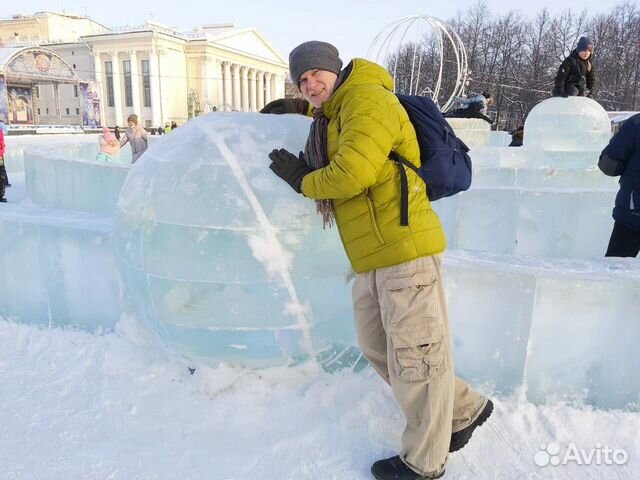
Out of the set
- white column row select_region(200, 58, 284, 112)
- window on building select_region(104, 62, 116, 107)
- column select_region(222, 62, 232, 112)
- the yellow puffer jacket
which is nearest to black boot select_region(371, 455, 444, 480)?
the yellow puffer jacket

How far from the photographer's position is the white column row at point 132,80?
59250 millimetres

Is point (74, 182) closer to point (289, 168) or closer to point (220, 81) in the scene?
point (289, 168)

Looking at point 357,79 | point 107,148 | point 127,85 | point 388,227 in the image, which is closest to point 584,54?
point 357,79

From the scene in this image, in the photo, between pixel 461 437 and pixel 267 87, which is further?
pixel 267 87

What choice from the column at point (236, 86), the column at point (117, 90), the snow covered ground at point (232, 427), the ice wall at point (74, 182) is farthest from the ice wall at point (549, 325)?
the column at point (236, 86)

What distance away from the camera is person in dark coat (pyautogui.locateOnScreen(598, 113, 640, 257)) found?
330 centimetres

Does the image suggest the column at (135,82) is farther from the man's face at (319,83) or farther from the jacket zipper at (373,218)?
the jacket zipper at (373,218)

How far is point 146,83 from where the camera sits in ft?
200

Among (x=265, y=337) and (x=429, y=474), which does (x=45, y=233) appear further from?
(x=429, y=474)

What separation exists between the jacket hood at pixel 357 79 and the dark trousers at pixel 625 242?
2.40 m

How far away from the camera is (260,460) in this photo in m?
2.23

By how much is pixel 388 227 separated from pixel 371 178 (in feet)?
0.72

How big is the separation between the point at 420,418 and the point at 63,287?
2.51 meters

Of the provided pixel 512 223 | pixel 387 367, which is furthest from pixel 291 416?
pixel 512 223
